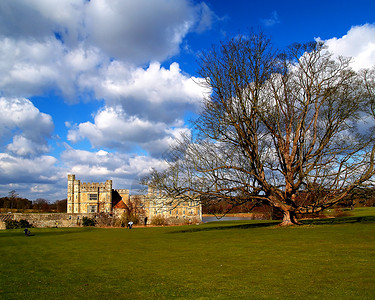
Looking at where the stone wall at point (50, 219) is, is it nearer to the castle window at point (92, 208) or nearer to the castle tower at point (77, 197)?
the castle window at point (92, 208)

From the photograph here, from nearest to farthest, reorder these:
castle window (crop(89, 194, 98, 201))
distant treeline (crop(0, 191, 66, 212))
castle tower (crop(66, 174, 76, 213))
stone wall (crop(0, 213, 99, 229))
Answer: stone wall (crop(0, 213, 99, 229)) → castle window (crop(89, 194, 98, 201)) → castle tower (crop(66, 174, 76, 213)) → distant treeline (crop(0, 191, 66, 212))

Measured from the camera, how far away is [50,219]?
5078cm

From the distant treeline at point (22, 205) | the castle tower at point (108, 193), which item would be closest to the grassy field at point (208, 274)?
the castle tower at point (108, 193)

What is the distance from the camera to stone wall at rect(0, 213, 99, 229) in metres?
48.6

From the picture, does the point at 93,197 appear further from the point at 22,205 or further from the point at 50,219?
the point at 22,205

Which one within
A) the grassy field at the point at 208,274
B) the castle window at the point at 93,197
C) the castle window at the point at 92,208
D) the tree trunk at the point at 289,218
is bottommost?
the grassy field at the point at 208,274

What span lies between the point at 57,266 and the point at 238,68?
1786 centimetres

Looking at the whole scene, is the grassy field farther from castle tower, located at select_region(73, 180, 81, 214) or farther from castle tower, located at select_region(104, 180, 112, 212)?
castle tower, located at select_region(73, 180, 81, 214)

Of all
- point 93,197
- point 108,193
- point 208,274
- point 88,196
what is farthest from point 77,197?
point 208,274

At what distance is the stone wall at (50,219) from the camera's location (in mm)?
48572

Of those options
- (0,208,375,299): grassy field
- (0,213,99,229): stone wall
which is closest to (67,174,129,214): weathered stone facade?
(0,213,99,229): stone wall

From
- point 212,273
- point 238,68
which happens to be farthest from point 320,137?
point 212,273

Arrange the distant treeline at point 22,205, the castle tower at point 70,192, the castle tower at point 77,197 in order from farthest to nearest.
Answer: the distant treeline at point 22,205 < the castle tower at point 70,192 < the castle tower at point 77,197

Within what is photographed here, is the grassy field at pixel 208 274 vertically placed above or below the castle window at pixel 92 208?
below
